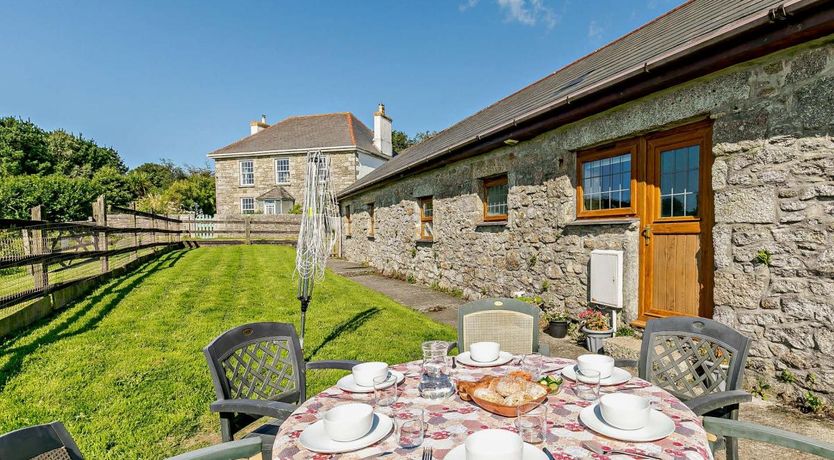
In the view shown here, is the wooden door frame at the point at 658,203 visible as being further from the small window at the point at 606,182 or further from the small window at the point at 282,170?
the small window at the point at 282,170

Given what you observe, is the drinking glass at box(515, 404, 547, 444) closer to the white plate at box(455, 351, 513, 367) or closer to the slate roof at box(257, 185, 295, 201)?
the white plate at box(455, 351, 513, 367)

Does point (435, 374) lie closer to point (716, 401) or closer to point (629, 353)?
point (716, 401)

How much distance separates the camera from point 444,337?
4.89 metres

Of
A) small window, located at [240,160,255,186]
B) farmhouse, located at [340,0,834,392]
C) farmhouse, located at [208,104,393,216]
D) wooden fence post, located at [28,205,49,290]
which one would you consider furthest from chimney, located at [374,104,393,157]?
wooden fence post, located at [28,205,49,290]

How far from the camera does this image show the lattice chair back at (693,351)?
80.5 inches

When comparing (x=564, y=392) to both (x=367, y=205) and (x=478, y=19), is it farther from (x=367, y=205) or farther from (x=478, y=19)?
(x=478, y=19)

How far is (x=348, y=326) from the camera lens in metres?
5.39

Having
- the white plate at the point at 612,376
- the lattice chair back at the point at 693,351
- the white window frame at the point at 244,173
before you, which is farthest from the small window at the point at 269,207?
the white plate at the point at 612,376

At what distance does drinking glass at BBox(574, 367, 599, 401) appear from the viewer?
1634 mm

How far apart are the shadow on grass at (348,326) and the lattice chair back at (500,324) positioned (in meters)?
2.09

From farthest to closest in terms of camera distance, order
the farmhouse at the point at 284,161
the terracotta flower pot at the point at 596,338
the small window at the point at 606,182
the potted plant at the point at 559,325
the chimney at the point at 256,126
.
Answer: the chimney at the point at 256,126 → the farmhouse at the point at 284,161 → the potted plant at the point at 559,325 → the small window at the point at 606,182 → the terracotta flower pot at the point at 596,338

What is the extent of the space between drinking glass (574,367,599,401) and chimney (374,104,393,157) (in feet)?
80.3

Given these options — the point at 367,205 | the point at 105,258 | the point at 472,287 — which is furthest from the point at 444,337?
the point at 367,205

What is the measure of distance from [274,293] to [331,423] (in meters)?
6.62
